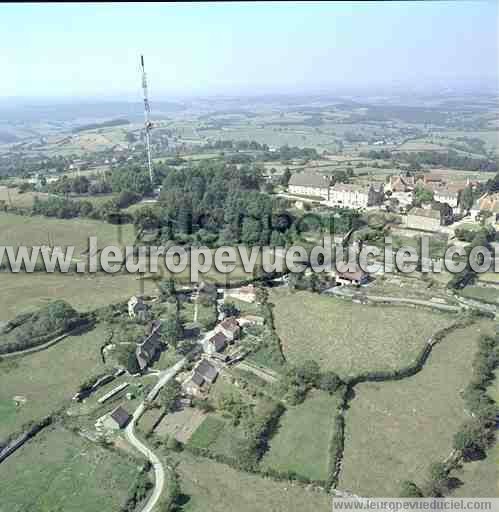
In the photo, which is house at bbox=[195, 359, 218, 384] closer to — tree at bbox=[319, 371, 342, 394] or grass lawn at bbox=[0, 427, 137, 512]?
tree at bbox=[319, 371, 342, 394]

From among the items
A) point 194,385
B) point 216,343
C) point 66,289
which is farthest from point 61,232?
point 194,385

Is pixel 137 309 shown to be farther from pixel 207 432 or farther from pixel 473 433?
pixel 473 433

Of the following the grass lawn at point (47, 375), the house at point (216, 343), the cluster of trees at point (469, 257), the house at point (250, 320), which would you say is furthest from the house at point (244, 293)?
the cluster of trees at point (469, 257)

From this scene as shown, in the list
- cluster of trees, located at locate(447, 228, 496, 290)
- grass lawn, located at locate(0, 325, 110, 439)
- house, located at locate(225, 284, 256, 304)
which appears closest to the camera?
grass lawn, located at locate(0, 325, 110, 439)

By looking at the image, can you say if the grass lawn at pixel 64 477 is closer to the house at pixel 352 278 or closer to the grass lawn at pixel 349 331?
the grass lawn at pixel 349 331

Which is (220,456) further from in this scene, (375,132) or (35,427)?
(375,132)

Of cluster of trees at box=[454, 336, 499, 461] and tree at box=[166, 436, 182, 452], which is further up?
cluster of trees at box=[454, 336, 499, 461]

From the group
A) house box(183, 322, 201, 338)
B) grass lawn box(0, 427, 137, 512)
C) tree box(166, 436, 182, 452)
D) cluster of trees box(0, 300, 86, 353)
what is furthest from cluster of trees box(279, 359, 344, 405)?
cluster of trees box(0, 300, 86, 353)

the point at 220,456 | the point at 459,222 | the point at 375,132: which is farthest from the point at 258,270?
the point at 375,132
